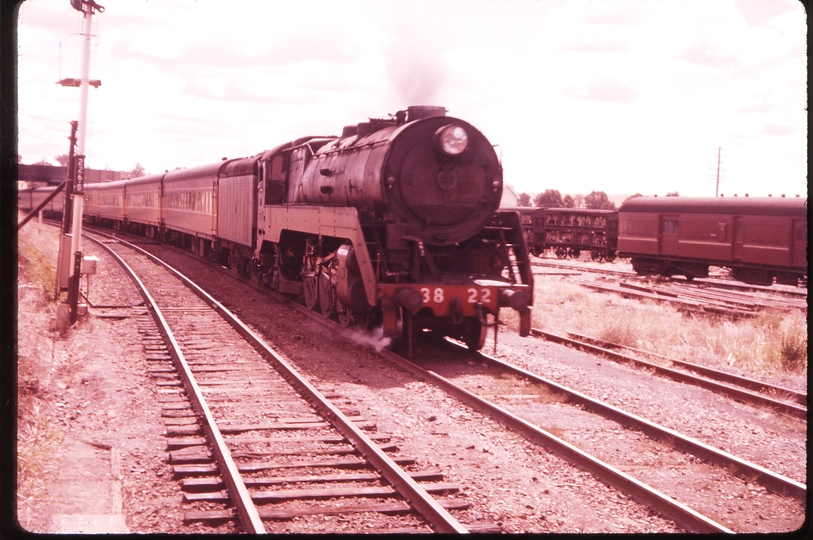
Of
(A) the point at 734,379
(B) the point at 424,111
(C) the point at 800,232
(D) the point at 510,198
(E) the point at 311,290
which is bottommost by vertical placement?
(A) the point at 734,379

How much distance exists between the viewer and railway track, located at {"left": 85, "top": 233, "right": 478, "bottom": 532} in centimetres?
512

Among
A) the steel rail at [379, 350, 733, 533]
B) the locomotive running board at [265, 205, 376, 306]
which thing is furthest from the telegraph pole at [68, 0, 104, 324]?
the steel rail at [379, 350, 733, 533]

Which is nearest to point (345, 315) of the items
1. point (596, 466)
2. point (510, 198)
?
point (596, 466)

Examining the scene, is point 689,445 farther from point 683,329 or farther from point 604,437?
point 683,329

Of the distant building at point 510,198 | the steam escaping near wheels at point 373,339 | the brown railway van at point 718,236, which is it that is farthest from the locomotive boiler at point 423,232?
the distant building at point 510,198

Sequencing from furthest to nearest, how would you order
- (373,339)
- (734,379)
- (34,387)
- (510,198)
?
(510,198), (373,339), (734,379), (34,387)

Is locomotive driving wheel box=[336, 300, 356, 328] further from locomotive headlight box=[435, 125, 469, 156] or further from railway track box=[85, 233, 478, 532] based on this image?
locomotive headlight box=[435, 125, 469, 156]

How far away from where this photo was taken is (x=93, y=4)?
11.4 meters

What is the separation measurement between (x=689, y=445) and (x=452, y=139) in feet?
17.9

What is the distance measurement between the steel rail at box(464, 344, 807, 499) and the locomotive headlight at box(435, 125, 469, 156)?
349 cm

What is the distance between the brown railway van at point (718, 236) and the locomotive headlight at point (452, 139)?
15.3 meters

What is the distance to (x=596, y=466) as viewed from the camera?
5977 mm

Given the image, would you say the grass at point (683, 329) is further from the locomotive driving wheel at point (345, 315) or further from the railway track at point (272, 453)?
the railway track at point (272, 453)

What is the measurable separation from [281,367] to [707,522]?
5.92 meters
